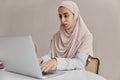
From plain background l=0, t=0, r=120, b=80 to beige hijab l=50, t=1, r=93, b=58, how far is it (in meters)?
0.96

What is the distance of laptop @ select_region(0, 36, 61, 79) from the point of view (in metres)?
1.12

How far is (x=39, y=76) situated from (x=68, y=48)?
733mm

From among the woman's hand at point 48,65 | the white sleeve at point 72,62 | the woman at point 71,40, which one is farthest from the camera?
the woman at point 71,40

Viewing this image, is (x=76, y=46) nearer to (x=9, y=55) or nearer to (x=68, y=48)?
(x=68, y=48)

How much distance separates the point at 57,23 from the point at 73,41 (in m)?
1.34

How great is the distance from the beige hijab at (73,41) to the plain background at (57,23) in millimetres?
964

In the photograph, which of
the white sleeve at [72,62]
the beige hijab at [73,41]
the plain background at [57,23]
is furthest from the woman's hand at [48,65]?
the plain background at [57,23]

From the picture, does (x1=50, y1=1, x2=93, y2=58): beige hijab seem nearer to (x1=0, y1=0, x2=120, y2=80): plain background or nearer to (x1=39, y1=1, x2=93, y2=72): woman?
(x1=39, y1=1, x2=93, y2=72): woman

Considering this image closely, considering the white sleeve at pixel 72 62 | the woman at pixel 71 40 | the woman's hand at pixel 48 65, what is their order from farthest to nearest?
the woman at pixel 71 40
the white sleeve at pixel 72 62
the woman's hand at pixel 48 65

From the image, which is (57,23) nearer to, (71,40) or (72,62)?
(71,40)

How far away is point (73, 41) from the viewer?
1.82m

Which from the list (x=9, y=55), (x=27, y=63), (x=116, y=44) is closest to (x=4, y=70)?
(x=9, y=55)

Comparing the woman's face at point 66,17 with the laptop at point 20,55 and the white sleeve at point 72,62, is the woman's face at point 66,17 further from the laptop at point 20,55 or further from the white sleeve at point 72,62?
the laptop at point 20,55

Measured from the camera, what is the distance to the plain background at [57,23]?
2830 millimetres
